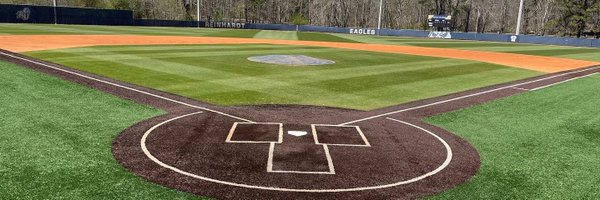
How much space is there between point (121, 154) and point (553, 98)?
17.7m

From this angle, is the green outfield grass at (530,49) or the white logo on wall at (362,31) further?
the white logo on wall at (362,31)

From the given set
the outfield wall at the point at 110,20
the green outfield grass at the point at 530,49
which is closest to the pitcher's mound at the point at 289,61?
the green outfield grass at the point at 530,49

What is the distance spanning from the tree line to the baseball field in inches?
3651

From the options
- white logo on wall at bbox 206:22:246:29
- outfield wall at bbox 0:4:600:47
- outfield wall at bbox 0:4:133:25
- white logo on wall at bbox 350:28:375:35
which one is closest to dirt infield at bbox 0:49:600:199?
outfield wall at bbox 0:4:600:47

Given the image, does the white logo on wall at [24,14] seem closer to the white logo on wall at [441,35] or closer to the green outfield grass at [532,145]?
the white logo on wall at [441,35]

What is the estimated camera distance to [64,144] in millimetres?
9906

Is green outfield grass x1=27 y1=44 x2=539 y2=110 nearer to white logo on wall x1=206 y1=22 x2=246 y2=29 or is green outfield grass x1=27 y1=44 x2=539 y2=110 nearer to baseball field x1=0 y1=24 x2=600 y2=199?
baseball field x1=0 y1=24 x2=600 y2=199

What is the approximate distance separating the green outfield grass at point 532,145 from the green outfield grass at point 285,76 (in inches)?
130

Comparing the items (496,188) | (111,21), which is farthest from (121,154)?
(111,21)

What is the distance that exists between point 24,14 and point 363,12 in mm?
86007

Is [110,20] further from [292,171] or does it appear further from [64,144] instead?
[292,171]

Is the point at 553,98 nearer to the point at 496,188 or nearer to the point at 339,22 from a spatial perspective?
the point at 496,188

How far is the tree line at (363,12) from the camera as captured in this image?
111m

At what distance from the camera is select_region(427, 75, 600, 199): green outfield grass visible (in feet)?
27.7
